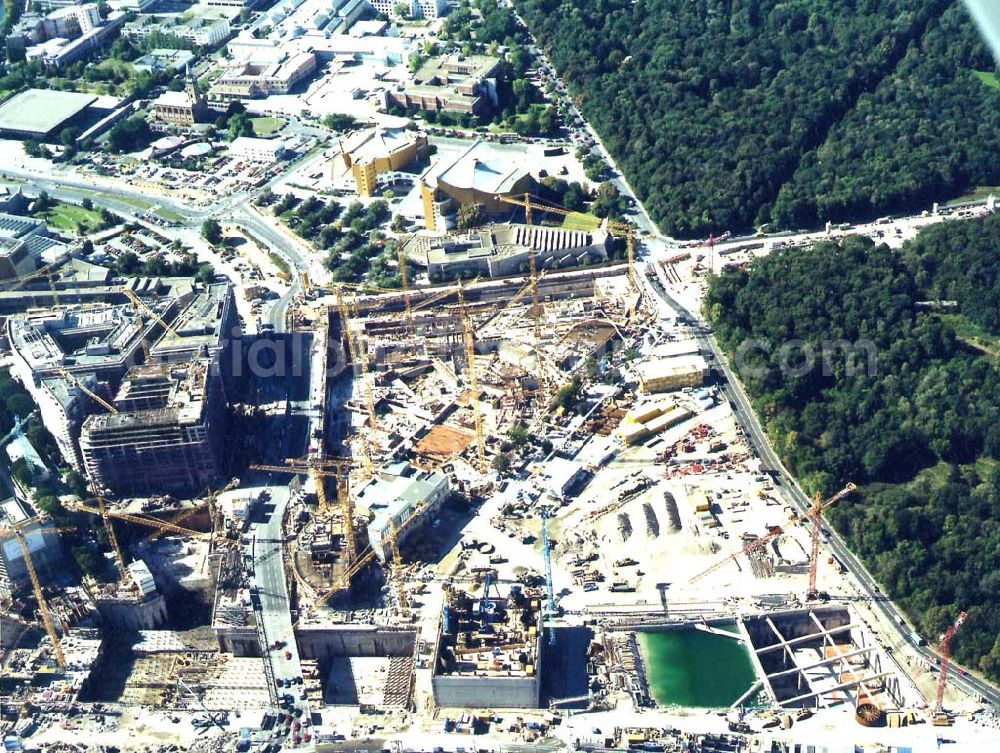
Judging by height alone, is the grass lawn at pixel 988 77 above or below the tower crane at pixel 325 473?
above

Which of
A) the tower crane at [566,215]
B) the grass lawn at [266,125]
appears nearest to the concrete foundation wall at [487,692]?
the tower crane at [566,215]

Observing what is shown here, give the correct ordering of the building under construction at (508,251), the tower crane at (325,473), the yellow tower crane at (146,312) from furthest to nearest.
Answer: the building under construction at (508,251) → the yellow tower crane at (146,312) → the tower crane at (325,473)

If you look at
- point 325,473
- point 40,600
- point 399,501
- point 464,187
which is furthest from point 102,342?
point 464,187

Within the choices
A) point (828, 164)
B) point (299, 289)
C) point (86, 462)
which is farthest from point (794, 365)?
point (86, 462)

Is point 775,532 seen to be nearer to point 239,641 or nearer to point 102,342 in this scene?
point 239,641

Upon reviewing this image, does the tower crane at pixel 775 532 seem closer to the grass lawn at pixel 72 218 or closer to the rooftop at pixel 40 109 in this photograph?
the grass lawn at pixel 72 218

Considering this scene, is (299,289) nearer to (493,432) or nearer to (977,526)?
(493,432)
